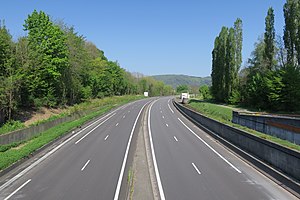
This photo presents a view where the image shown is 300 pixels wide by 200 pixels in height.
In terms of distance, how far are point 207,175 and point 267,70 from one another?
A: 5543 centimetres

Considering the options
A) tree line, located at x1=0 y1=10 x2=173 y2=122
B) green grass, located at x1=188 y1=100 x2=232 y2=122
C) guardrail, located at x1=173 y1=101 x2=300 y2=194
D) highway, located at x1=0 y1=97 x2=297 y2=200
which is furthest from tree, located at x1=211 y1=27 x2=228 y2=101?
highway, located at x1=0 y1=97 x2=297 y2=200

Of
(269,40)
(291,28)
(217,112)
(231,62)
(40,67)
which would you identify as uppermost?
(291,28)

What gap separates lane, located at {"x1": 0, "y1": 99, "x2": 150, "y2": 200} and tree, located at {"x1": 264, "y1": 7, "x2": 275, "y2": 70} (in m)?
45.8

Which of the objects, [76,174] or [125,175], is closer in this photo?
[125,175]

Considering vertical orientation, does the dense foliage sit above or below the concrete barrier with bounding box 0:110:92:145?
above

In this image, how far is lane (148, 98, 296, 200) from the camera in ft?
45.6

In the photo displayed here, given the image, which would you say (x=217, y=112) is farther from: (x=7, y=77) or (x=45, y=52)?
(x=7, y=77)

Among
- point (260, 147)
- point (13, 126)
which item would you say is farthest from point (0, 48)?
point (260, 147)

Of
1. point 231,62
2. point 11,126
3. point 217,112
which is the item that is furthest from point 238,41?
point 11,126

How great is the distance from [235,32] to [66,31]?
131ft

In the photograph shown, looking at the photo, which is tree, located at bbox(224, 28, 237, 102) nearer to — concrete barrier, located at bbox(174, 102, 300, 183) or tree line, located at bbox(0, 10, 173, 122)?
tree line, located at bbox(0, 10, 173, 122)

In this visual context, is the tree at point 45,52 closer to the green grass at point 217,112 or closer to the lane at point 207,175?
the green grass at point 217,112

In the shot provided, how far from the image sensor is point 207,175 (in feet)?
56.1

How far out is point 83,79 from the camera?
84938 millimetres
